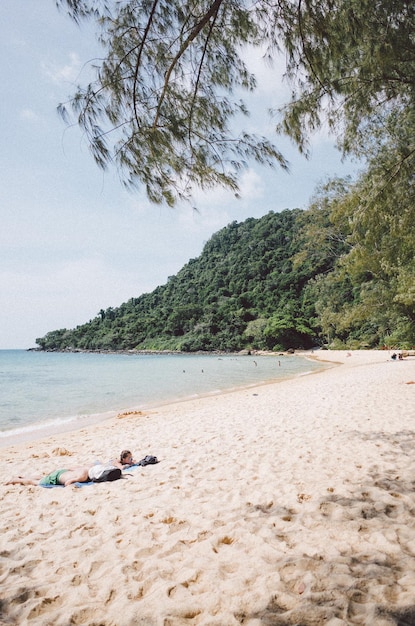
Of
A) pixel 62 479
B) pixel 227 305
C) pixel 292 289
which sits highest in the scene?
pixel 292 289

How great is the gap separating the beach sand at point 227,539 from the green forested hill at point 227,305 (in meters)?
59.9

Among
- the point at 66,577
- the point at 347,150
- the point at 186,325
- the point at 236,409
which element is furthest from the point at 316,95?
the point at 186,325

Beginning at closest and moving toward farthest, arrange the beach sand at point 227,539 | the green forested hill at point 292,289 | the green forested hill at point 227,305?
the beach sand at point 227,539
the green forested hill at point 292,289
the green forested hill at point 227,305

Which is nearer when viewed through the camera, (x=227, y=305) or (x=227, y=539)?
(x=227, y=539)

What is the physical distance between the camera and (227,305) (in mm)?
89938

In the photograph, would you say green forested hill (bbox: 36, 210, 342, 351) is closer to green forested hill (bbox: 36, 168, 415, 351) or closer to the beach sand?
green forested hill (bbox: 36, 168, 415, 351)

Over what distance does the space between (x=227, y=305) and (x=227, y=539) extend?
87331 mm

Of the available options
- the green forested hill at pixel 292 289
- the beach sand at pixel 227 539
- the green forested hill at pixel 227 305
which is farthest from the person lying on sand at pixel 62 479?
the green forested hill at pixel 227 305

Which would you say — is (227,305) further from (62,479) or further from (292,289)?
(62,479)

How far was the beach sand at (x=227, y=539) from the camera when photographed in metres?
2.04

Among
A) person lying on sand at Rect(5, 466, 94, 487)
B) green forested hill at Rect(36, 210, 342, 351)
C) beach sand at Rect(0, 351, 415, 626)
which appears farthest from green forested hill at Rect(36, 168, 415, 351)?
person lying on sand at Rect(5, 466, 94, 487)

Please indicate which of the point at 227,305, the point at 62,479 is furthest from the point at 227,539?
the point at 227,305

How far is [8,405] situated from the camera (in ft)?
51.0

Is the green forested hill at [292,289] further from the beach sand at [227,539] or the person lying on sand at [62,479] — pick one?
the person lying on sand at [62,479]
